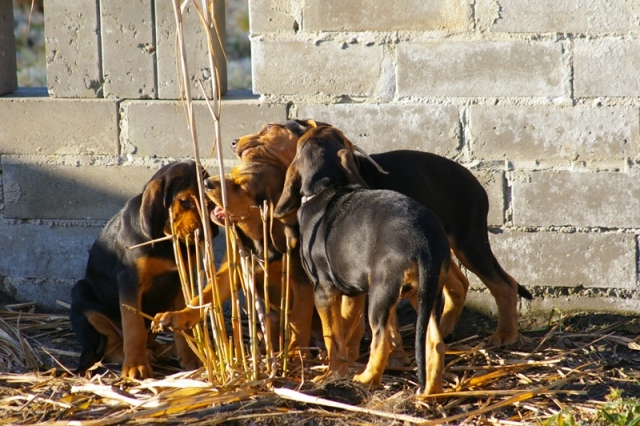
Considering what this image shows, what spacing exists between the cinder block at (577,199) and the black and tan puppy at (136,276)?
206 cm

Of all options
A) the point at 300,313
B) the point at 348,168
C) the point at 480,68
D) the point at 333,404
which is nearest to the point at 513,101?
the point at 480,68

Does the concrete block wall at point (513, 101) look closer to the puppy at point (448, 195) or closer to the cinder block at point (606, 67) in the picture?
the cinder block at point (606, 67)

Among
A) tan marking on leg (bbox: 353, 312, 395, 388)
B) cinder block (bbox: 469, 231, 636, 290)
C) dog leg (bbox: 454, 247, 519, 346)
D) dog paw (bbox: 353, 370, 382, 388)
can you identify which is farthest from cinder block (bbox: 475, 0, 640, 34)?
dog paw (bbox: 353, 370, 382, 388)

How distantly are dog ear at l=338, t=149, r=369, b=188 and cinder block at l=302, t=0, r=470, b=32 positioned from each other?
3.96 ft

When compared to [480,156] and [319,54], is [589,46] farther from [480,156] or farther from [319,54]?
[319,54]

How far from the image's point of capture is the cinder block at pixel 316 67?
558cm

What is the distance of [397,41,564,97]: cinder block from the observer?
542 cm

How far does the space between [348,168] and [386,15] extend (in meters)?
1.33

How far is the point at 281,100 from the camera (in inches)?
225

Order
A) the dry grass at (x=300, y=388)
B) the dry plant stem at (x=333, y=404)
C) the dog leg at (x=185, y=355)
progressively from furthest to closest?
1. the dog leg at (x=185, y=355)
2. the dry grass at (x=300, y=388)
3. the dry plant stem at (x=333, y=404)

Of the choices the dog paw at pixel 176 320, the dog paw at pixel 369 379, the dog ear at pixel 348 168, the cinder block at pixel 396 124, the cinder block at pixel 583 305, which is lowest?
the dog paw at pixel 369 379

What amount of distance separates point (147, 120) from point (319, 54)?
48.5 inches

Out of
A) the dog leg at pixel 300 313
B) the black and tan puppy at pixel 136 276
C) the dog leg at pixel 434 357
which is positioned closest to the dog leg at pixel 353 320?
the dog leg at pixel 300 313

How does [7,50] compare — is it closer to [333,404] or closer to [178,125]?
[178,125]
